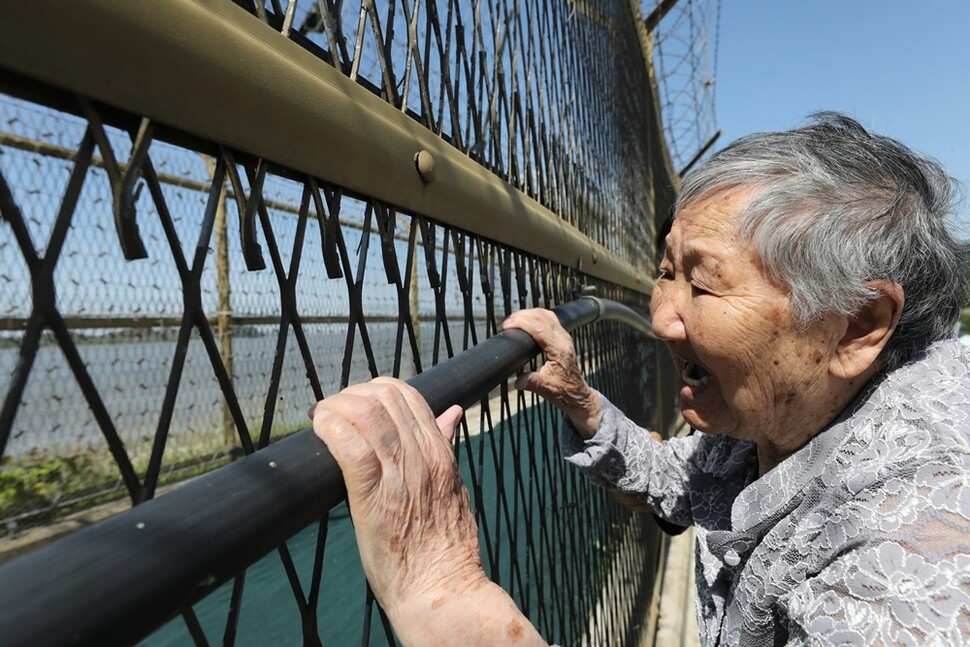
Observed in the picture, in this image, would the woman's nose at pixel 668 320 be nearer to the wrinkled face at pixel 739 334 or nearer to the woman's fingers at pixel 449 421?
the wrinkled face at pixel 739 334

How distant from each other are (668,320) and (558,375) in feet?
1.32

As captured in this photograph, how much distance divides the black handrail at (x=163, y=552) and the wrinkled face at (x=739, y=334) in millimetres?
846

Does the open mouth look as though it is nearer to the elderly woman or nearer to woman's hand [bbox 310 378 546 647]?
the elderly woman

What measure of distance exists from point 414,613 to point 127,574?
16.9 inches

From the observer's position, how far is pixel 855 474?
1053mm

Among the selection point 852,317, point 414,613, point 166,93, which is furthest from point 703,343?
point 166,93

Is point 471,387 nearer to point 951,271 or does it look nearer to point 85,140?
point 85,140

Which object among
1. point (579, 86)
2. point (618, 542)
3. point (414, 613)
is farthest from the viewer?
point (618, 542)

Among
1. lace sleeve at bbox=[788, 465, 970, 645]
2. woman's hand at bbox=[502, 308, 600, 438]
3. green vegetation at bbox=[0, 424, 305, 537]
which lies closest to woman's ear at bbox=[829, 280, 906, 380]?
lace sleeve at bbox=[788, 465, 970, 645]

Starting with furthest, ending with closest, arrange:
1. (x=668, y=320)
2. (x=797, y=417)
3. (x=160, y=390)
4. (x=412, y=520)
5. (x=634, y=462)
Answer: (x=160, y=390) → (x=634, y=462) → (x=668, y=320) → (x=797, y=417) → (x=412, y=520)

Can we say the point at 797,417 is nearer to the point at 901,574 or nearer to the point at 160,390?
the point at 901,574

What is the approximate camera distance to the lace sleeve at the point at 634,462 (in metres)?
1.90

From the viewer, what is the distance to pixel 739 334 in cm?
123

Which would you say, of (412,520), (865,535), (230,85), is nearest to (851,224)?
(865,535)
